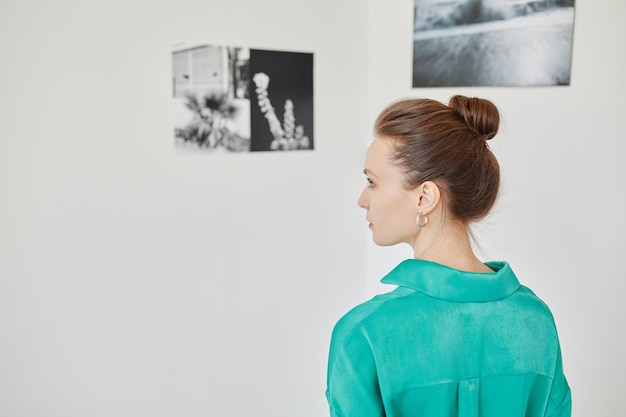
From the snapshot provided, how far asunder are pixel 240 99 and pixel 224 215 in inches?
17.1

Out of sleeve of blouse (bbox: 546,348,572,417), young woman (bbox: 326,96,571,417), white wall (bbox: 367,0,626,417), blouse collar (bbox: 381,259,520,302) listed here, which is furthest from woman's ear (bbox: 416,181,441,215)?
white wall (bbox: 367,0,626,417)

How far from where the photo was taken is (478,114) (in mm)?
1245

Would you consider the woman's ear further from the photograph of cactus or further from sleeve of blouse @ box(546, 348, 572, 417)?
the photograph of cactus

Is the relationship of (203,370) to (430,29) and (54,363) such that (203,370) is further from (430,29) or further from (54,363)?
(430,29)

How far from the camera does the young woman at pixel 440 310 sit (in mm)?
1104

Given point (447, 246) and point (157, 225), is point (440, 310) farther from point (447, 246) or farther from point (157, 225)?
point (157, 225)

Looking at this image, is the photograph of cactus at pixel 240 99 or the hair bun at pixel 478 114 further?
the photograph of cactus at pixel 240 99

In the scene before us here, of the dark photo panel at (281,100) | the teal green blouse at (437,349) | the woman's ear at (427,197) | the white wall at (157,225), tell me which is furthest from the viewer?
the dark photo panel at (281,100)

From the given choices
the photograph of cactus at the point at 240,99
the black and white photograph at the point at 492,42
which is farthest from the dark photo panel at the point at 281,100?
the black and white photograph at the point at 492,42

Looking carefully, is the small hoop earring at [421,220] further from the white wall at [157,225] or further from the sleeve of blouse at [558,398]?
the white wall at [157,225]

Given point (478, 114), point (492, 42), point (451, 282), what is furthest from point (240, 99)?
point (451, 282)

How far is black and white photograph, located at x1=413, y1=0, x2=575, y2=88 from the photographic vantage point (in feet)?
7.54

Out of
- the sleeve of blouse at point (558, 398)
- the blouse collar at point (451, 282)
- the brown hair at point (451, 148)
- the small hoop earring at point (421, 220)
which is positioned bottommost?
the sleeve of blouse at point (558, 398)

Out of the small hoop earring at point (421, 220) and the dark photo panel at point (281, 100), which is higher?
the dark photo panel at point (281, 100)
